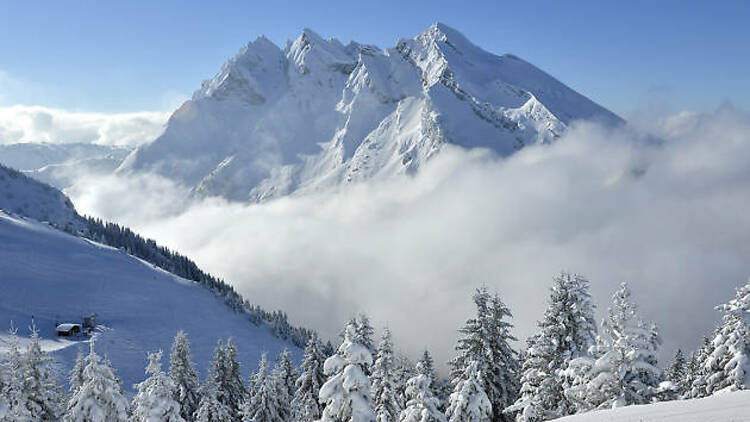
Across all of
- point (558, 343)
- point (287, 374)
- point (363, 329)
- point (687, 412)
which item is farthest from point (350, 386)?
point (287, 374)

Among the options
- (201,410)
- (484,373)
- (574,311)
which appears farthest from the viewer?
(201,410)

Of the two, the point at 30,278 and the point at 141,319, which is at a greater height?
the point at 30,278

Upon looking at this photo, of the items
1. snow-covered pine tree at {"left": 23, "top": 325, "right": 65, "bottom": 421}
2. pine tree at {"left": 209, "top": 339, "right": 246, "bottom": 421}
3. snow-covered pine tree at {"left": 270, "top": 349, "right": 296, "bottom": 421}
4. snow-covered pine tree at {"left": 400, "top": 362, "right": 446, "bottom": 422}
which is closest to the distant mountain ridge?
snow-covered pine tree at {"left": 270, "top": 349, "right": 296, "bottom": 421}

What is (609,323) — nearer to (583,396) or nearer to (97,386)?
(583,396)

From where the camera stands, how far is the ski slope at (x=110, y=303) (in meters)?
97.7

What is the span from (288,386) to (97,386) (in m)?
25.0

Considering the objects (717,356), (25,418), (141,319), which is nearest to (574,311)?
(717,356)

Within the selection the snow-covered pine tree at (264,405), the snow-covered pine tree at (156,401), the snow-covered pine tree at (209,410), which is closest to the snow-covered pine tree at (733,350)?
the snow-covered pine tree at (156,401)

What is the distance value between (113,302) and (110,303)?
0.96 metres

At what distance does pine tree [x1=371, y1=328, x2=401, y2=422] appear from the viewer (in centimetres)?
3073

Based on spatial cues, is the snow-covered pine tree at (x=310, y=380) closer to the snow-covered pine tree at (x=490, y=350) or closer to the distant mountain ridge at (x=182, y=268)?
the snow-covered pine tree at (x=490, y=350)

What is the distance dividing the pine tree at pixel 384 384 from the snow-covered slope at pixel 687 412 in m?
12.7

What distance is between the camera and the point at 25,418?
28.7 metres

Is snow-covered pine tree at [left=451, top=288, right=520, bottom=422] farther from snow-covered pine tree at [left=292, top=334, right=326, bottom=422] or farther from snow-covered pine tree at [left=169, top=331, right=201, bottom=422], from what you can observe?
snow-covered pine tree at [left=169, top=331, right=201, bottom=422]
